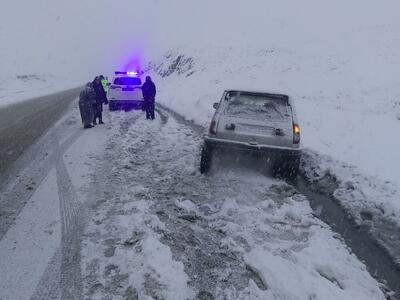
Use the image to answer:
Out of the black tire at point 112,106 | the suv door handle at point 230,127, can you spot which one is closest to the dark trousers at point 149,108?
the black tire at point 112,106

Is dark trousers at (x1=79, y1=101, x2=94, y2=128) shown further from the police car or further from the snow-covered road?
the snow-covered road

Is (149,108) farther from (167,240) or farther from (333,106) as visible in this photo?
(167,240)

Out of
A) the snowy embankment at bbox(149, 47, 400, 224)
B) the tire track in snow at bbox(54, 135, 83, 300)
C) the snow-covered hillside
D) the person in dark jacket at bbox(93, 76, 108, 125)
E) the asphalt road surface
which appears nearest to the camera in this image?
the tire track in snow at bbox(54, 135, 83, 300)

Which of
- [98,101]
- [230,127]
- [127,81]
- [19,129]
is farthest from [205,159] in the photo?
[127,81]

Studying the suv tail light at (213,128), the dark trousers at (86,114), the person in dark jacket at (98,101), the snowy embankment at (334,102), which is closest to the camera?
the snowy embankment at (334,102)

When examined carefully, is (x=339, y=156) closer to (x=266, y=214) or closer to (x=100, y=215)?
(x=266, y=214)

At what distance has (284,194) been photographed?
6.89 meters

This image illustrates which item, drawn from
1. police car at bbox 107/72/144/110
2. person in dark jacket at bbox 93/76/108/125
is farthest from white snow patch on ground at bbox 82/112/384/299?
police car at bbox 107/72/144/110

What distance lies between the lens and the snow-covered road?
3869mm

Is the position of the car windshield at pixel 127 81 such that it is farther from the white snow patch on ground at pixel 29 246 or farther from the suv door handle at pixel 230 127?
the white snow patch on ground at pixel 29 246

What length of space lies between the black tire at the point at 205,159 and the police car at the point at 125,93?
10.1m

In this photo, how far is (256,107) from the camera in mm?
8133

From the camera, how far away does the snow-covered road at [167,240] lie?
387cm

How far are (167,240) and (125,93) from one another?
1309cm
